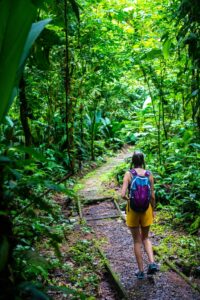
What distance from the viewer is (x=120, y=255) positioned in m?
5.43

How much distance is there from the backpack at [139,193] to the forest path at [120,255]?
878mm

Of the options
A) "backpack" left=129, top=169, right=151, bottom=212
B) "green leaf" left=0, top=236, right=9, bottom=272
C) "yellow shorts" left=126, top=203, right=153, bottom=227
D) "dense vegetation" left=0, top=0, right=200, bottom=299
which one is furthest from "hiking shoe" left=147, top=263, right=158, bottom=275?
"green leaf" left=0, top=236, right=9, bottom=272

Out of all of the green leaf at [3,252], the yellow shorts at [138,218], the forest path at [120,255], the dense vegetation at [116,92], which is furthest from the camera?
the dense vegetation at [116,92]

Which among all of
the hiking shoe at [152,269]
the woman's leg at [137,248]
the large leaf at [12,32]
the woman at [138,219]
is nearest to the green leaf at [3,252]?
the large leaf at [12,32]

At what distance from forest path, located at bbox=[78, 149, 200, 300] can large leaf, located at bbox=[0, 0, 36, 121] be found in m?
3.45

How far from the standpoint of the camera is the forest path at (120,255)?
165 inches

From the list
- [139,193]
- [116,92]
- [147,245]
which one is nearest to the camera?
[139,193]

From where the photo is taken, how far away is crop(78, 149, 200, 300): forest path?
13.7 feet

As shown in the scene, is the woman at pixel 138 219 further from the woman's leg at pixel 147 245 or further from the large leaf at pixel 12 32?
the large leaf at pixel 12 32

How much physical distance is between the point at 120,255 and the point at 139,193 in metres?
1.49

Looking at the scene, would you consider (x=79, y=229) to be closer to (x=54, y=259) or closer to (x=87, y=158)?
(x=54, y=259)

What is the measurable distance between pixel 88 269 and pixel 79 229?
67.6 inches

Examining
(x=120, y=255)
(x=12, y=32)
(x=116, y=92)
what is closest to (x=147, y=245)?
(x=120, y=255)

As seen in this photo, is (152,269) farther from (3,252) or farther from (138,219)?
(3,252)
